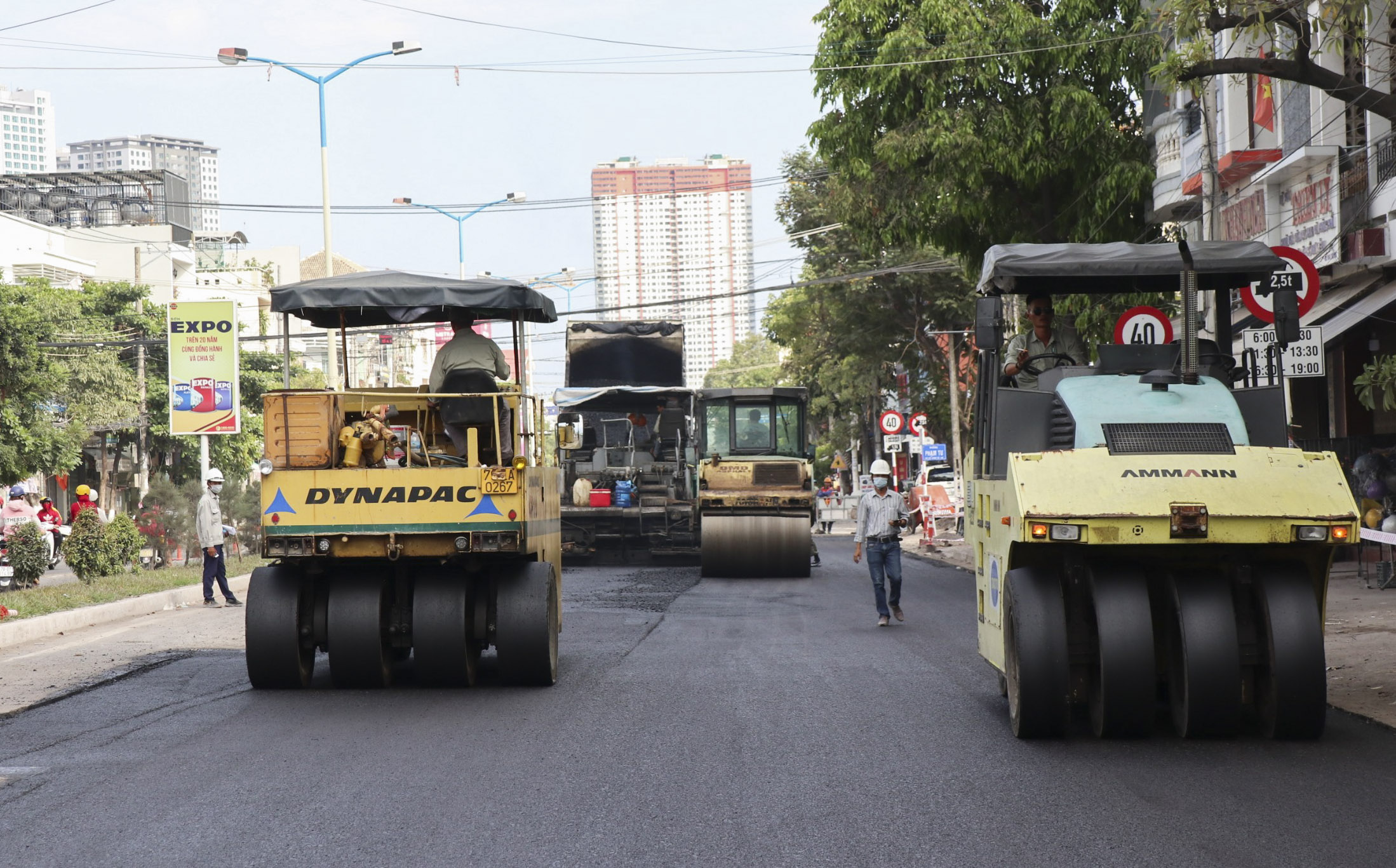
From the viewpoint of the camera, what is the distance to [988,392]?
9648mm

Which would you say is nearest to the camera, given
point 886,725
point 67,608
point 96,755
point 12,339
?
point 96,755

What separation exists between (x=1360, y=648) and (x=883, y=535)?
17.2ft

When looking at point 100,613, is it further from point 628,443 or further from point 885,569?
point 628,443

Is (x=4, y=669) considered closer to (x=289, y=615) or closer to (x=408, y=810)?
(x=289, y=615)

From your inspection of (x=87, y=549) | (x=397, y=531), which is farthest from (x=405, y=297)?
(x=87, y=549)

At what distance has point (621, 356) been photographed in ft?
90.3

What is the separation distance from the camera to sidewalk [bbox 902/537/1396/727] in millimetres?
9352

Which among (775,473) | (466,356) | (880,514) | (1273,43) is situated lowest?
(880,514)

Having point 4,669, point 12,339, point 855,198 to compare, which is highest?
point 855,198

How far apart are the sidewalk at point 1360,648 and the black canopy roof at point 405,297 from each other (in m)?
6.12

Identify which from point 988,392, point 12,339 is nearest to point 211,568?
point 12,339

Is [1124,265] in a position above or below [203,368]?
below

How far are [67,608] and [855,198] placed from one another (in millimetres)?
11078

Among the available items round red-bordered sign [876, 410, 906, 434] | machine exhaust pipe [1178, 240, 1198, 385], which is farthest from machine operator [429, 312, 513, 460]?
Answer: round red-bordered sign [876, 410, 906, 434]
